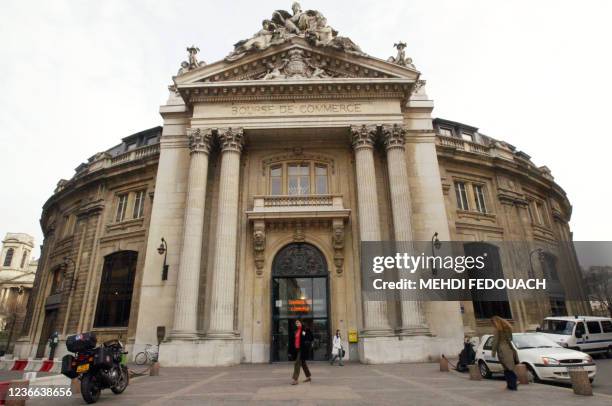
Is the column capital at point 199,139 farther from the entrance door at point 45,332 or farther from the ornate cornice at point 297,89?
the entrance door at point 45,332

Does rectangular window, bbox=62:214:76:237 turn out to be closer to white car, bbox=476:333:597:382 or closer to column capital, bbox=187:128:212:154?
column capital, bbox=187:128:212:154

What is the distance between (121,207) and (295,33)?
17280mm

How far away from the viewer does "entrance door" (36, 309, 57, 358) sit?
1078 inches

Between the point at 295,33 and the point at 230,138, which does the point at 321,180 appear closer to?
the point at 230,138

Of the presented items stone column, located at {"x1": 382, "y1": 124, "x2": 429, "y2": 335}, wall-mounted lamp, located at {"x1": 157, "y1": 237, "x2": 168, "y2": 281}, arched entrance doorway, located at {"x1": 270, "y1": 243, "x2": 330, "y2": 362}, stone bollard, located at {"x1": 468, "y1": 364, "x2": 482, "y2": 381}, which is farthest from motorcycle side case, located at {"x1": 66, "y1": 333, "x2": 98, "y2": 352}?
stone column, located at {"x1": 382, "y1": 124, "x2": 429, "y2": 335}

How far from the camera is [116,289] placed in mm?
24344

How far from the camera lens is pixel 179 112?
22.9m

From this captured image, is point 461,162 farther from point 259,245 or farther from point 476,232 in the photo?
point 259,245

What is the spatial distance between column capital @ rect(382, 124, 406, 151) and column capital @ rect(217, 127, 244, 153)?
7930 millimetres

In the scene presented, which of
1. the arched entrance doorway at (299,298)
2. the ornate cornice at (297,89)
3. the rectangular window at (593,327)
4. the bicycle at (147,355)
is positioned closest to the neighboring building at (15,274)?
the bicycle at (147,355)

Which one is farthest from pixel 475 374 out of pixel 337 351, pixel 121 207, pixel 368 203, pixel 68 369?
pixel 121 207

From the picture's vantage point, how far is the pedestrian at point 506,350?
8.67 metres

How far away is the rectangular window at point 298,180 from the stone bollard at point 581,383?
15.2 metres

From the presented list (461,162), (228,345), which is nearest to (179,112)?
(228,345)
